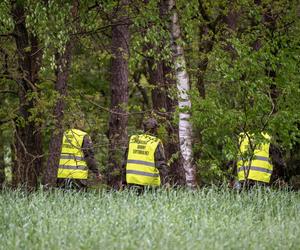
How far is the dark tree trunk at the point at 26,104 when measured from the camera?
17062 millimetres

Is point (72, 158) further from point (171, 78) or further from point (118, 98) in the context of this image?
point (118, 98)

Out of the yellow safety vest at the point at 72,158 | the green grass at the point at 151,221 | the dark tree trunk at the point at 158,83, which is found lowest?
the green grass at the point at 151,221

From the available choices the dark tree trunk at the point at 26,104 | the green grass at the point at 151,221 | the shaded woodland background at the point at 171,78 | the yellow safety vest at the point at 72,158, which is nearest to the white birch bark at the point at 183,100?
the shaded woodland background at the point at 171,78

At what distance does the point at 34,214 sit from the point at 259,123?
211 inches

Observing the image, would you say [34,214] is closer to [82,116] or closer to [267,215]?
[267,215]

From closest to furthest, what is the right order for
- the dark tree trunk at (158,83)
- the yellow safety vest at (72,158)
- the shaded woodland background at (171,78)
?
1. the shaded woodland background at (171,78)
2. the yellow safety vest at (72,158)
3. the dark tree trunk at (158,83)

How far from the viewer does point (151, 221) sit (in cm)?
994

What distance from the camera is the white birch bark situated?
50.7 feet

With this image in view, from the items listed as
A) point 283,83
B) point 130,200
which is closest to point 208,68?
point 283,83

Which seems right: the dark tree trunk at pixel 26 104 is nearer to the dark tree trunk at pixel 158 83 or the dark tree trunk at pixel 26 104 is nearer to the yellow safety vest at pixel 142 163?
the yellow safety vest at pixel 142 163

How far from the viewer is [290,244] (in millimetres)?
8875

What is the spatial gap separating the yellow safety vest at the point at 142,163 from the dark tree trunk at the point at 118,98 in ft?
4.30

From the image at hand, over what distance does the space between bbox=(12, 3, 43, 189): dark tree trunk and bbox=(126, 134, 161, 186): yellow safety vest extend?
229 cm

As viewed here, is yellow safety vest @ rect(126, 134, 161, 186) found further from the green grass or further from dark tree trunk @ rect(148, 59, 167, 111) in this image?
dark tree trunk @ rect(148, 59, 167, 111)
